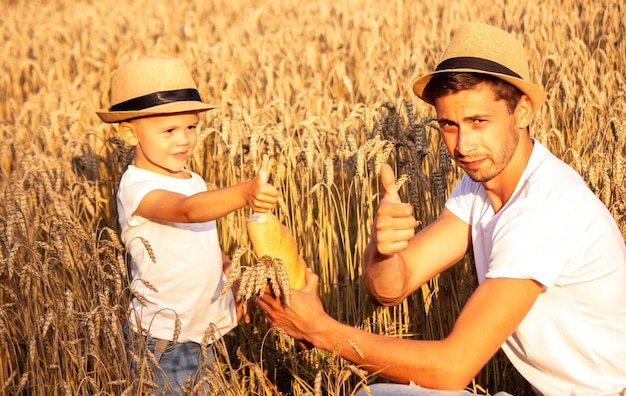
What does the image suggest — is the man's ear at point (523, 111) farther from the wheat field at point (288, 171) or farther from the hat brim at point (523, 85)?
the wheat field at point (288, 171)

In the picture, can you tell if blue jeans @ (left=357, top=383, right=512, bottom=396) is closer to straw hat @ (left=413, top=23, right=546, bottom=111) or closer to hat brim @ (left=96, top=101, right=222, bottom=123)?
straw hat @ (left=413, top=23, right=546, bottom=111)

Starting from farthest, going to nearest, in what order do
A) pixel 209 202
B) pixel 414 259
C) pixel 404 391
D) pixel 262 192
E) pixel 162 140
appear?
pixel 162 140, pixel 414 259, pixel 209 202, pixel 262 192, pixel 404 391

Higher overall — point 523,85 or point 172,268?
point 523,85

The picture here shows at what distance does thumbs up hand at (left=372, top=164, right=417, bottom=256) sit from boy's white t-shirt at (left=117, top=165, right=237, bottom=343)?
978 mm

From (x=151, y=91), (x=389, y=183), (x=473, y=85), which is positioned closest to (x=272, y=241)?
(x=389, y=183)

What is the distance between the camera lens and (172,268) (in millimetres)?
3111

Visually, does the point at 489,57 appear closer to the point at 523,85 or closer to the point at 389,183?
the point at 523,85

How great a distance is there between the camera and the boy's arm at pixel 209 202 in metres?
2.55

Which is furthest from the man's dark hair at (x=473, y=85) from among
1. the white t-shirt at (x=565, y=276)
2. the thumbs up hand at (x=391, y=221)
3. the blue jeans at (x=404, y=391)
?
the blue jeans at (x=404, y=391)

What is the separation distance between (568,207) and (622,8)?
461 centimetres

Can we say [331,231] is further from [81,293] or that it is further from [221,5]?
[221,5]

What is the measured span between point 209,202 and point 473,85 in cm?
91

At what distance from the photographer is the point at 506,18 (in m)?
7.50

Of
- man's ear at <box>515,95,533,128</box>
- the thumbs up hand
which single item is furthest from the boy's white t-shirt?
man's ear at <box>515,95,533,128</box>
